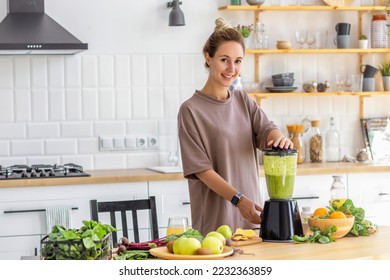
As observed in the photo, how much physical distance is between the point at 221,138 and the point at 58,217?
5.12 ft

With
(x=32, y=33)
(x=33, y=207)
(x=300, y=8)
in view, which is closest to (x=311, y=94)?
(x=300, y=8)

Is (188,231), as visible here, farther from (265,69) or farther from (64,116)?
(265,69)

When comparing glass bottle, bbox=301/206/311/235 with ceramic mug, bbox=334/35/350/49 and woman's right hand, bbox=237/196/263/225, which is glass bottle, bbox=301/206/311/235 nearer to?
woman's right hand, bbox=237/196/263/225

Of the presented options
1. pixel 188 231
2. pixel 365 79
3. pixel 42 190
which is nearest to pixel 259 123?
pixel 188 231

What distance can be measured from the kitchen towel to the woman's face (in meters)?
1.67

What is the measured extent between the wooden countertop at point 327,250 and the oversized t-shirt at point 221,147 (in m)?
0.60

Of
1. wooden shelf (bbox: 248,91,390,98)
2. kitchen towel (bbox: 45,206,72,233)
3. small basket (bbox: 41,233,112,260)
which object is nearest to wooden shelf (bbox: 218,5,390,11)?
wooden shelf (bbox: 248,91,390,98)

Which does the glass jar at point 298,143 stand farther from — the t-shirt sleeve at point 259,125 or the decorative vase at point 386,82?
the t-shirt sleeve at point 259,125

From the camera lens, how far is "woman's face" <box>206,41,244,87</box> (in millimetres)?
3750

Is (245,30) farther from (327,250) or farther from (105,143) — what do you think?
(327,250)

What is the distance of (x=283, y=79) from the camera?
5.98 metres

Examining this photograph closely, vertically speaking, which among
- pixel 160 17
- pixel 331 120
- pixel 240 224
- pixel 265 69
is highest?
pixel 160 17

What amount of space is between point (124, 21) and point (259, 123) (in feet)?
7.25

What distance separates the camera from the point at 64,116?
18.7 ft
